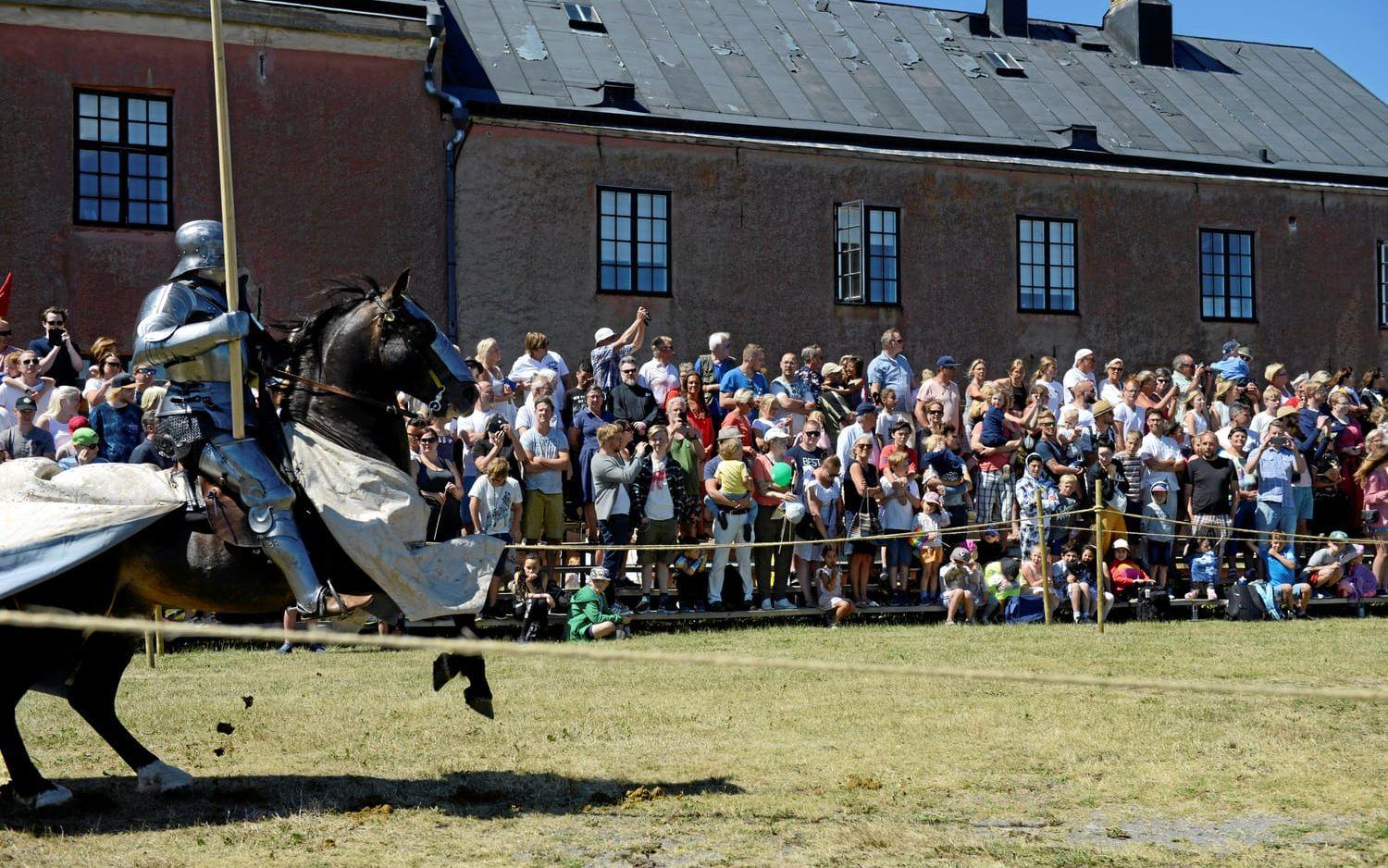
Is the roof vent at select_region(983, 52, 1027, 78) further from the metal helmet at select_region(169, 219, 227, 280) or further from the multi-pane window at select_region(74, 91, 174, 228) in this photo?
the metal helmet at select_region(169, 219, 227, 280)

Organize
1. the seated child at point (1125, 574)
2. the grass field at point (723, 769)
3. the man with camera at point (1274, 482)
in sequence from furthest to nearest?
the man with camera at point (1274, 482)
the seated child at point (1125, 574)
the grass field at point (723, 769)

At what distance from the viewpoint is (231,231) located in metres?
7.89

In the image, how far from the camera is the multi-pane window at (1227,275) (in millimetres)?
27094

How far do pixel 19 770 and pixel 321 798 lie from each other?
1.43 m

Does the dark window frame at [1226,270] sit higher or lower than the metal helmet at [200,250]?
higher

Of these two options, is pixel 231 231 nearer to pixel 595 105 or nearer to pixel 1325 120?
pixel 595 105

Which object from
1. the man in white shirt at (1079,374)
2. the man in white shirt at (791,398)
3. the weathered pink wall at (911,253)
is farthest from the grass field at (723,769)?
the weathered pink wall at (911,253)

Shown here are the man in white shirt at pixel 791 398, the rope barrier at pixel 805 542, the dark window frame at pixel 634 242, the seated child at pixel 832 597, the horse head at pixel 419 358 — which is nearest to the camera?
the horse head at pixel 419 358

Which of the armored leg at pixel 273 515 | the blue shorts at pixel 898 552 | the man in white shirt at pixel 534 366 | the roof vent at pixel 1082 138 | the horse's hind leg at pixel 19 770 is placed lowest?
the horse's hind leg at pixel 19 770

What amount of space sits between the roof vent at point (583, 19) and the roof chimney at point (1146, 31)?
36.4 ft

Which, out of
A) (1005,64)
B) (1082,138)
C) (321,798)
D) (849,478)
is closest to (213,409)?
(321,798)

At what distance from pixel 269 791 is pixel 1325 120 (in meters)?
27.1

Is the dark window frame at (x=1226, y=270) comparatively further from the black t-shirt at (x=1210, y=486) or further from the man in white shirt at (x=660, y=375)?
the man in white shirt at (x=660, y=375)

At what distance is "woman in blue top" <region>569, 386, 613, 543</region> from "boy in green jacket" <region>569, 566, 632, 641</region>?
113 cm
